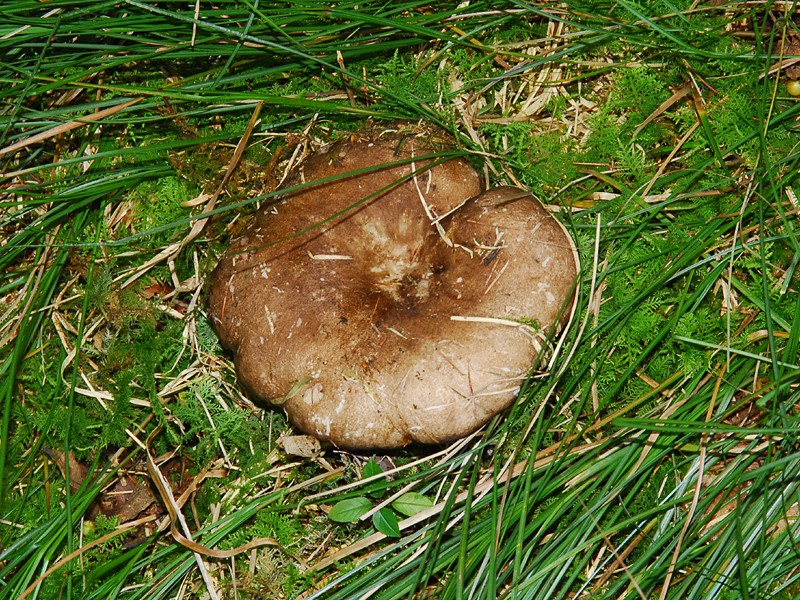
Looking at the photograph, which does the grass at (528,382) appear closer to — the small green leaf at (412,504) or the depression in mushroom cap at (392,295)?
the small green leaf at (412,504)

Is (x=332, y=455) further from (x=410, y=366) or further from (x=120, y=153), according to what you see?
(x=120, y=153)

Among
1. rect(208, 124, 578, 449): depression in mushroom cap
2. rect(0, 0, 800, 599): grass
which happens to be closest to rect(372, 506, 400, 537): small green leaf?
rect(0, 0, 800, 599): grass

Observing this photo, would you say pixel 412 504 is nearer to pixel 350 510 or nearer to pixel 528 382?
pixel 350 510

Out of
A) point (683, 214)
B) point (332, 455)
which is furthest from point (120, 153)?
point (683, 214)

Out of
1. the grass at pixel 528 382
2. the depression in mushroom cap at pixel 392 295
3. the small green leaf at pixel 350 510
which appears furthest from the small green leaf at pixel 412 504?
the depression in mushroom cap at pixel 392 295

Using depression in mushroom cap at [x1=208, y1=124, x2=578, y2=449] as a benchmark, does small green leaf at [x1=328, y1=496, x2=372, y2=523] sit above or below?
below

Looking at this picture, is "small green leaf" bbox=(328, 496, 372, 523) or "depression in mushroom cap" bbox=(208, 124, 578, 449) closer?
"depression in mushroom cap" bbox=(208, 124, 578, 449)

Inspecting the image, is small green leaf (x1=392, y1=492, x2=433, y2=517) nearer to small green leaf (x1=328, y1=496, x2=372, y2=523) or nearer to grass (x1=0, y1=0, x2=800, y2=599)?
grass (x1=0, y1=0, x2=800, y2=599)
